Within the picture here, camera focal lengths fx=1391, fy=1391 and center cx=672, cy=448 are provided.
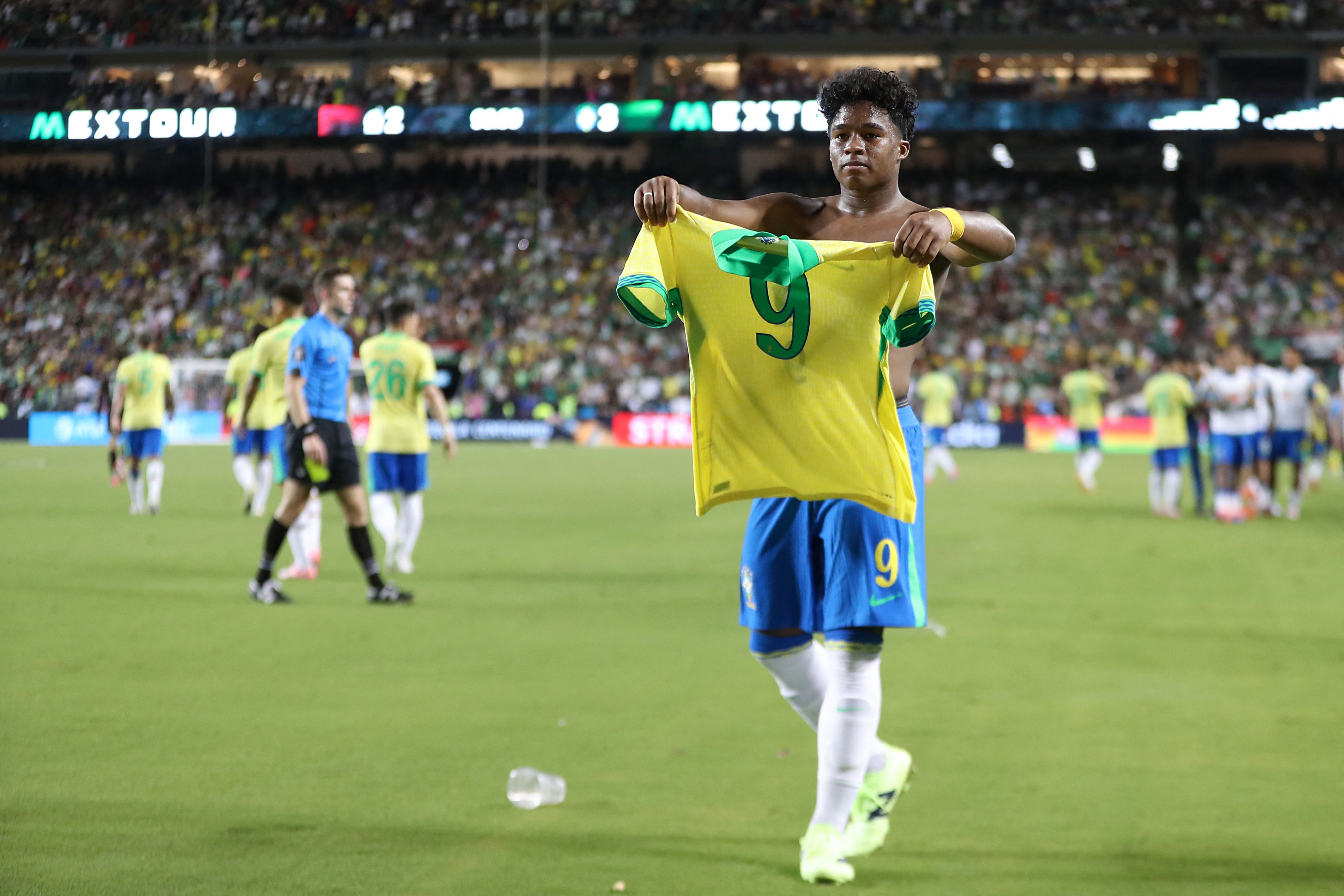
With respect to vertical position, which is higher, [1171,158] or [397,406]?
[1171,158]

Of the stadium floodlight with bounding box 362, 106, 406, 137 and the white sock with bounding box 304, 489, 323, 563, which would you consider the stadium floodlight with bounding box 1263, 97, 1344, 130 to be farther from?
the white sock with bounding box 304, 489, 323, 563

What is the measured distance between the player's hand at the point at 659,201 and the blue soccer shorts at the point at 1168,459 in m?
13.6

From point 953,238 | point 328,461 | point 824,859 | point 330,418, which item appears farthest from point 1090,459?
point 953,238

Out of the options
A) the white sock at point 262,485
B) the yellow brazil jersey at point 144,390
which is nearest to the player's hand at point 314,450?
the yellow brazil jersey at point 144,390

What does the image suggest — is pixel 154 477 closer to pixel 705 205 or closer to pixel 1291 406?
pixel 705 205

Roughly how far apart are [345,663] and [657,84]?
2691 centimetres

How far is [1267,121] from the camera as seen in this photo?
32.2 meters

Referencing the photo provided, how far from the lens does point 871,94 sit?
3.65m

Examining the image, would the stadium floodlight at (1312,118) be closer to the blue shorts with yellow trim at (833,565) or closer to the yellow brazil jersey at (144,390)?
the yellow brazil jersey at (144,390)

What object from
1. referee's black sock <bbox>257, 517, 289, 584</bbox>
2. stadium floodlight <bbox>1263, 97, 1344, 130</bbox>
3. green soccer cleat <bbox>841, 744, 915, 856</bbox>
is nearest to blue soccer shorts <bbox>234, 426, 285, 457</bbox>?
referee's black sock <bbox>257, 517, 289, 584</bbox>

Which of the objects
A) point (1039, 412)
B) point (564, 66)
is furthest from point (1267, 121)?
point (564, 66)

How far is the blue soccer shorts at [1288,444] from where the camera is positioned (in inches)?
643

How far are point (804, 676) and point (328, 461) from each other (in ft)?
17.5

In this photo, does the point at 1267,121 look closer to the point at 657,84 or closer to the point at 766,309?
the point at 657,84
